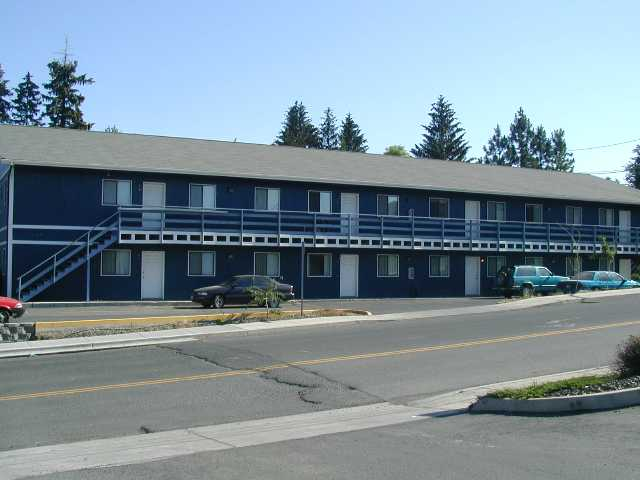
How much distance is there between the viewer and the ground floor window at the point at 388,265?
134 feet

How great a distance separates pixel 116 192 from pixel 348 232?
11551 millimetres

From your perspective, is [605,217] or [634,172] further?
[634,172]

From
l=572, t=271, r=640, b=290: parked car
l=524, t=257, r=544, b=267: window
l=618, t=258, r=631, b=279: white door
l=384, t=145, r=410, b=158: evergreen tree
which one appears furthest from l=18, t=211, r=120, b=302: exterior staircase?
l=384, t=145, r=410, b=158: evergreen tree

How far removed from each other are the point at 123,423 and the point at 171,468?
3.00 m

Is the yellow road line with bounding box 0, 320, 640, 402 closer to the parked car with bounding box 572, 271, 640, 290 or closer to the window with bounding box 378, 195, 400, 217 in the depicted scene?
the parked car with bounding box 572, 271, 640, 290

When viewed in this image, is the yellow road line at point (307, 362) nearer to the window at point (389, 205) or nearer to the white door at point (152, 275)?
the window at point (389, 205)

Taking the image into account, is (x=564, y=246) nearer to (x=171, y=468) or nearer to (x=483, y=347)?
(x=483, y=347)

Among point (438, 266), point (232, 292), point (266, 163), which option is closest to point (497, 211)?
point (438, 266)

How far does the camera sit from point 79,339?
20062mm

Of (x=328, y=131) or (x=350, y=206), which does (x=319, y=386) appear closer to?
(x=350, y=206)

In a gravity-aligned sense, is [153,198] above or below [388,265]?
above

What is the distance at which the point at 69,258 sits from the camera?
33562 millimetres

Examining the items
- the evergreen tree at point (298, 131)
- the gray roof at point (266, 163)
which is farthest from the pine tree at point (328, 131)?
the gray roof at point (266, 163)

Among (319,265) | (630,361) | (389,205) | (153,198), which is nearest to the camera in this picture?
(630,361)
